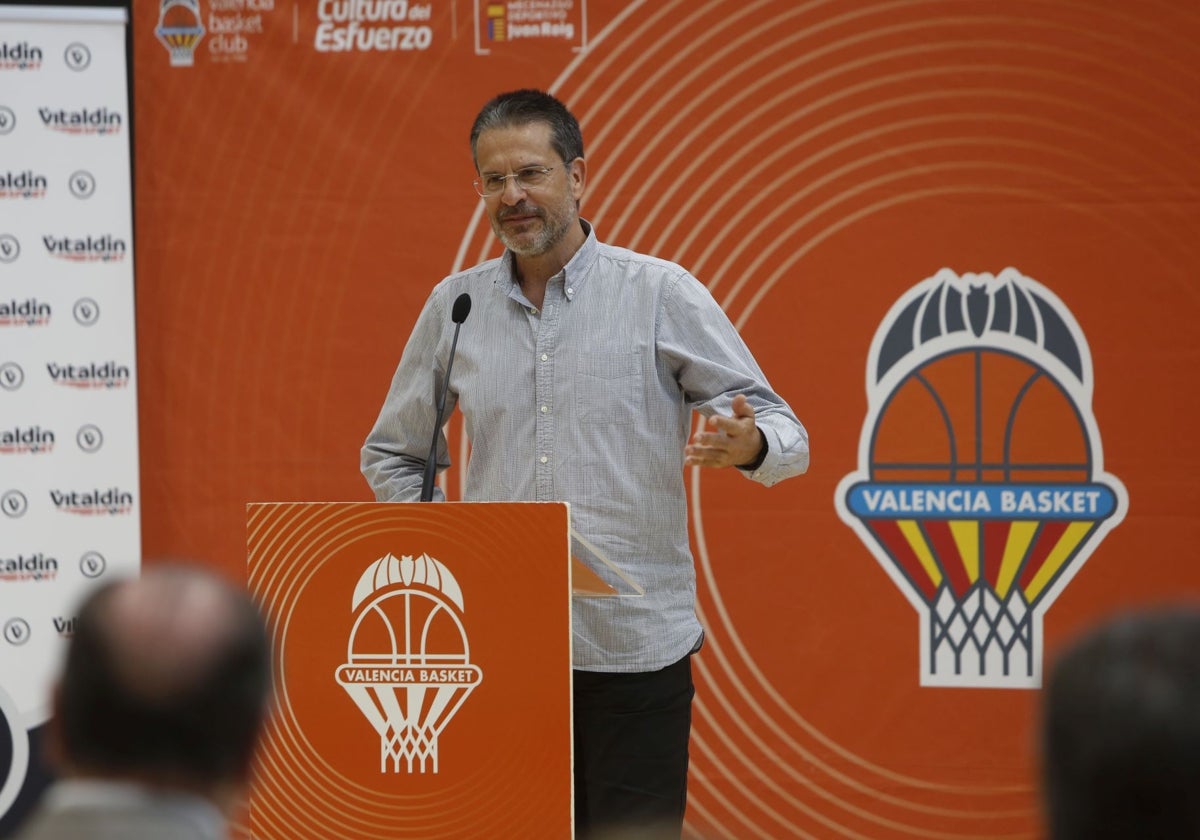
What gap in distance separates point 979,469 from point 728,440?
1668 mm

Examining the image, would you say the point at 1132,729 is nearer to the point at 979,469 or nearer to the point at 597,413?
the point at 597,413

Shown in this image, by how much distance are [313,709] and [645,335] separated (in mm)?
936

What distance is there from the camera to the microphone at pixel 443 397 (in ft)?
7.38

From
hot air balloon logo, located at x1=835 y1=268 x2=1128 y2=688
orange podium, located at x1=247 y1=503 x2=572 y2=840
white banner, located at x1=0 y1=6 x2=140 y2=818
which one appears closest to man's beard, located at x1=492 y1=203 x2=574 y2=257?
orange podium, located at x1=247 y1=503 x2=572 y2=840

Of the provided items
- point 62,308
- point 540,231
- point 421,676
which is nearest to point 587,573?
point 421,676

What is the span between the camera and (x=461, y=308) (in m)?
2.38

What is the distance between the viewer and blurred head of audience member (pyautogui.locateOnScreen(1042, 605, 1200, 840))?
2.23 ft

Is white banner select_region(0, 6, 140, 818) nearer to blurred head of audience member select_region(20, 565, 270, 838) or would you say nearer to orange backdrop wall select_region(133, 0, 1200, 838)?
orange backdrop wall select_region(133, 0, 1200, 838)

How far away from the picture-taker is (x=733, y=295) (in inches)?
148

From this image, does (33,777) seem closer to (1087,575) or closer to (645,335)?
(645,335)

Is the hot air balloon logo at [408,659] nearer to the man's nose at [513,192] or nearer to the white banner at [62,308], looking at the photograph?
the man's nose at [513,192]

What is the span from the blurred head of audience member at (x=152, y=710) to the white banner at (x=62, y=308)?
313cm

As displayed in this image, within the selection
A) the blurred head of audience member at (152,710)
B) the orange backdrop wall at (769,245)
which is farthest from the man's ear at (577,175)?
the blurred head of audience member at (152,710)

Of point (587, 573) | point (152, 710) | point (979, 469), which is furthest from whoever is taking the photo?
point (979, 469)
